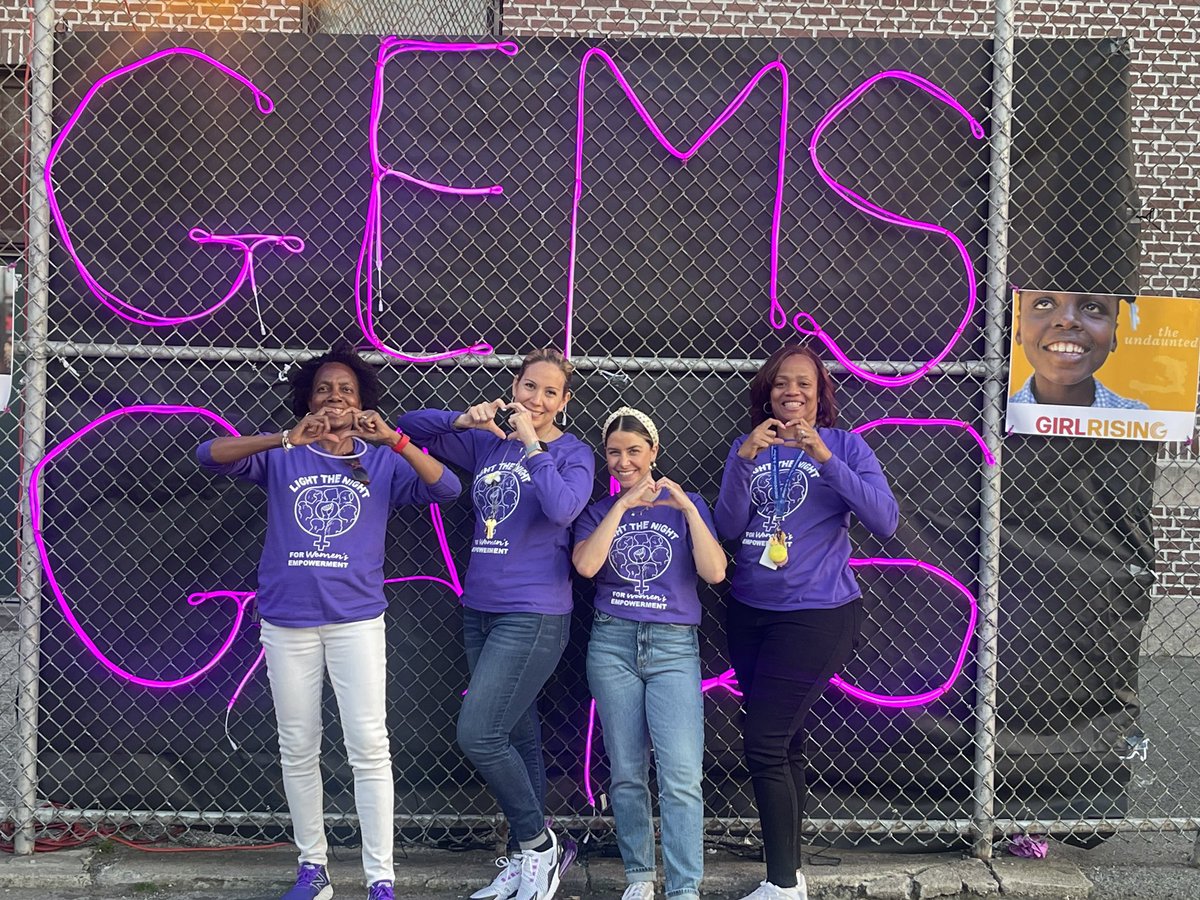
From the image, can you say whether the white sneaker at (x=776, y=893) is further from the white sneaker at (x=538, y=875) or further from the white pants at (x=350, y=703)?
the white pants at (x=350, y=703)

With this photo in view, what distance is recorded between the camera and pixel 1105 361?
380 centimetres

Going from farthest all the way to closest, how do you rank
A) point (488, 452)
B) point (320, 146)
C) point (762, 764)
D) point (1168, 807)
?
point (1168, 807) → point (320, 146) → point (488, 452) → point (762, 764)

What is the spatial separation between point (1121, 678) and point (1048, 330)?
134 cm

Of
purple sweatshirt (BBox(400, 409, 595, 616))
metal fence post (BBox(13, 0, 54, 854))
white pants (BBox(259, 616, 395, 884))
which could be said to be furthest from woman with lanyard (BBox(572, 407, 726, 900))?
metal fence post (BBox(13, 0, 54, 854))

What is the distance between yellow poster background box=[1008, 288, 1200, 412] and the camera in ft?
12.4

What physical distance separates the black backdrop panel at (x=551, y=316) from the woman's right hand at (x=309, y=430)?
22.1 inches

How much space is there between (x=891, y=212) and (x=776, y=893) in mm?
2459

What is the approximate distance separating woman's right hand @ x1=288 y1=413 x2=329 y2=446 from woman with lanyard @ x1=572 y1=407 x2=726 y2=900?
0.95 m

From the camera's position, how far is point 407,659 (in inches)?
156

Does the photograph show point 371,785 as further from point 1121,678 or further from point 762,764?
point 1121,678

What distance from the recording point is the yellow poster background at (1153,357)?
3.79 m

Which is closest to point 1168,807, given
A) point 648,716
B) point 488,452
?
point 648,716

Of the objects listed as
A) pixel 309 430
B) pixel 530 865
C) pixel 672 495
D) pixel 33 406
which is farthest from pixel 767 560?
pixel 33 406

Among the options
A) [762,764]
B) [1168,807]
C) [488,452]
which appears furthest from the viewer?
[1168,807]
